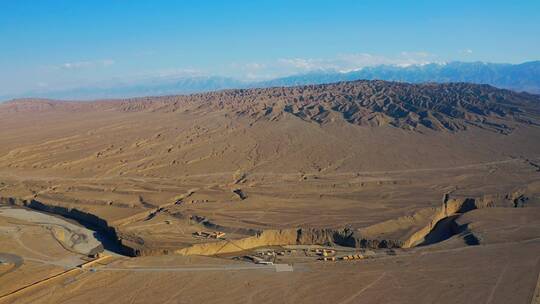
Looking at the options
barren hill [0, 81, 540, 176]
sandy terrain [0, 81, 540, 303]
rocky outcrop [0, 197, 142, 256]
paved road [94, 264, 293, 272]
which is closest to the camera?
sandy terrain [0, 81, 540, 303]

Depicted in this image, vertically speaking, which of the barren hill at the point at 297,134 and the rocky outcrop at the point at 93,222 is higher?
the barren hill at the point at 297,134

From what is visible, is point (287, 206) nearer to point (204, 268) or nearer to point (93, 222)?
point (204, 268)

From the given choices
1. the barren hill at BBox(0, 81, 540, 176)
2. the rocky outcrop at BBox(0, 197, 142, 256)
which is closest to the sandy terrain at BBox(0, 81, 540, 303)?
the rocky outcrop at BBox(0, 197, 142, 256)

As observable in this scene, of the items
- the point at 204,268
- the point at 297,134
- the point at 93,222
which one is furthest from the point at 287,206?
the point at 297,134

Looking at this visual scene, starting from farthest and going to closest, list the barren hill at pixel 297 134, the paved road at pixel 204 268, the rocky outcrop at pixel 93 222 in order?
the barren hill at pixel 297 134, the rocky outcrop at pixel 93 222, the paved road at pixel 204 268

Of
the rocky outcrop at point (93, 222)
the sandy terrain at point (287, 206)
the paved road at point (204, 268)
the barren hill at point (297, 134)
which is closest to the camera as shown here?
the sandy terrain at point (287, 206)

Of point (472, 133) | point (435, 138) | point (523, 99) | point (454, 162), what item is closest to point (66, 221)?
point (454, 162)

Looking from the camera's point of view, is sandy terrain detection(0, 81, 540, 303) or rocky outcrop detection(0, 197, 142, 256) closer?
sandy terrain detection(0, 81, 540, 303)

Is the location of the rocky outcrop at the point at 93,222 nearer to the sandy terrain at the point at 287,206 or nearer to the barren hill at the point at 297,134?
the sandy terrain at the point at 287,206

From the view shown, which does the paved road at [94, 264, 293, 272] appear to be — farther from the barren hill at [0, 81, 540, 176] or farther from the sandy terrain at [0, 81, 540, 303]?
the barren hill at [0, 81, 540, 176]

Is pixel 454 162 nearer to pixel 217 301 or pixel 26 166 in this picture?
pixel 217 301

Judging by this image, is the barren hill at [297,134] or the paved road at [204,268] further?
the barren hill at [297,134]

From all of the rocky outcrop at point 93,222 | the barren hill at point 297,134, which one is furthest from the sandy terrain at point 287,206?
the barren hill at point 297,134
